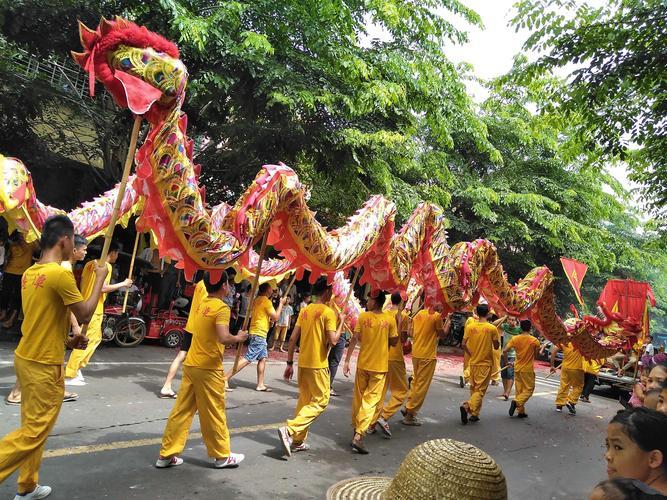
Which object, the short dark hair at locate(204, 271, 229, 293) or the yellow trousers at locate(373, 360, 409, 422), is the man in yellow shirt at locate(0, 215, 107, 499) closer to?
the short dark hair at locate(204, 271, 229, 293)

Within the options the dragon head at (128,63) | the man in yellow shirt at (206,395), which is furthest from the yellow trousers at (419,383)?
the dragon head at (128,63)

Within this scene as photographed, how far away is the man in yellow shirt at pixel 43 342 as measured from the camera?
3.12 metres

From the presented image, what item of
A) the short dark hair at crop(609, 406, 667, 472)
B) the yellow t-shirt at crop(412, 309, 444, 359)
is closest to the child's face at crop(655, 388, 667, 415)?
the short dark hair at crop(609, 406, 667, 472)

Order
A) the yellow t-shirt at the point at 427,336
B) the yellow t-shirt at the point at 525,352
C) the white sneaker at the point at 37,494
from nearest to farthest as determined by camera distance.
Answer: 1. the white sneaker at the point at 37,494
2. the yellow t-shirt at the point at 427,336
3. the yellow t-shirt at the point at 525,352

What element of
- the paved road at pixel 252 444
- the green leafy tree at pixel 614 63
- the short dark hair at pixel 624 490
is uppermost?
the green leafy tree at pixel 614 63

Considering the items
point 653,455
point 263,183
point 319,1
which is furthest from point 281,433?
point 319,1

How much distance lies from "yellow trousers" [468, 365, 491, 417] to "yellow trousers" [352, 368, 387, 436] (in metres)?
2.32

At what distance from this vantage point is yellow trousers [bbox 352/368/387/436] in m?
5.34

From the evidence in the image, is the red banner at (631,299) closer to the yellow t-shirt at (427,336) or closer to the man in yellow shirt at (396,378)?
the yellow t-shirt at (427,336)

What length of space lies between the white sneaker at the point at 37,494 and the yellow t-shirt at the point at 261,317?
4.23 meters

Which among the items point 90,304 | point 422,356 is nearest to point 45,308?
point 90,304

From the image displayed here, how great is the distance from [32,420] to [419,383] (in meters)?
4.90

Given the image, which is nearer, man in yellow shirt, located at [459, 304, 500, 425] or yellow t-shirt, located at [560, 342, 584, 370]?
man in yellow shirt, located at [459, 304, 500, 425]

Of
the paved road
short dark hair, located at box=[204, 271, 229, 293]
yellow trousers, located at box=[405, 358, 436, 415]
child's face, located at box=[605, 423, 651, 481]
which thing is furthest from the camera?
yellow trousers, located at box=[405, 358, 436, 415]
